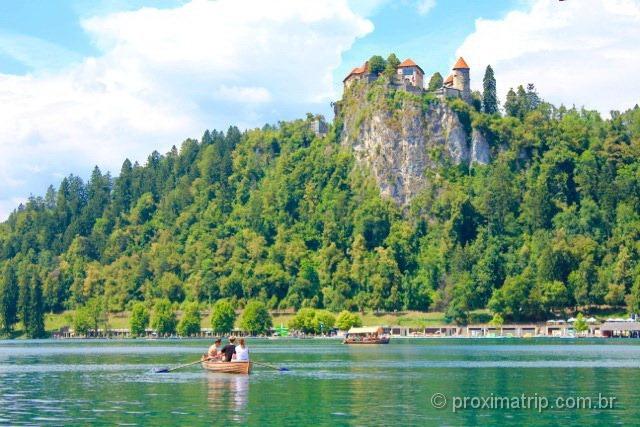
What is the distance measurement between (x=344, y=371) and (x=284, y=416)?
3609cm

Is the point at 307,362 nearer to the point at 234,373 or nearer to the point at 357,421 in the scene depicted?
the point at 234,373

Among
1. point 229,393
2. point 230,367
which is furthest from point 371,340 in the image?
point 229,393

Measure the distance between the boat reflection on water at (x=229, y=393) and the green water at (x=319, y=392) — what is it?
6cm

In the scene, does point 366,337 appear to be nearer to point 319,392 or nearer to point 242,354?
point 242,354

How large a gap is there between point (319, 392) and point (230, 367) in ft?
55.4

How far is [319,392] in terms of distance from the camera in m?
66.9

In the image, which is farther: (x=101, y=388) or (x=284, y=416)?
(x=101, y=388)


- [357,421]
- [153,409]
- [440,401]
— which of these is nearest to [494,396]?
[440,401]

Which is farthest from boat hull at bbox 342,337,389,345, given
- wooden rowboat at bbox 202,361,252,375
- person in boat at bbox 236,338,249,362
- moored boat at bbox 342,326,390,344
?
person in boat at bbox 236,338,249,362

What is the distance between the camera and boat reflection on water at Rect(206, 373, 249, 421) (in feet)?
184

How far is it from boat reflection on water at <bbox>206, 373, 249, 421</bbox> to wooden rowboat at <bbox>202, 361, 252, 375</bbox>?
569mm

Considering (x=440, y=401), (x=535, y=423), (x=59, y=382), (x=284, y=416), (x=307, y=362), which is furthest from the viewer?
(x=307, y=362)

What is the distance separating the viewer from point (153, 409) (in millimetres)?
56875

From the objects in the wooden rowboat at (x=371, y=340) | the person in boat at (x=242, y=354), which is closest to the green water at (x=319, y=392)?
the person in boat at (x=242, y=354)
